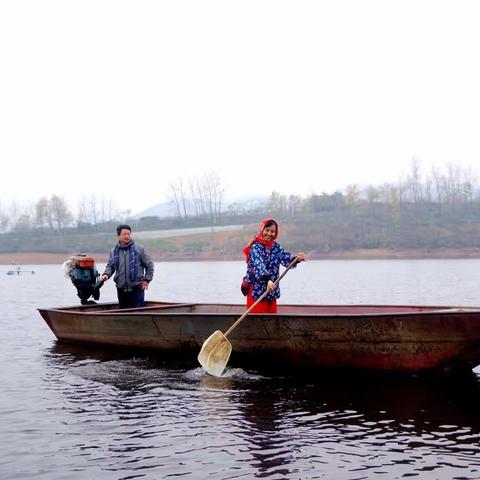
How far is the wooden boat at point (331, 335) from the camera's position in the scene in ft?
28.2

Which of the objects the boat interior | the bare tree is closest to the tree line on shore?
the bare tree

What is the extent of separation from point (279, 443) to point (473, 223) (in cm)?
8683

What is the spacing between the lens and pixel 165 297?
31.2 meters

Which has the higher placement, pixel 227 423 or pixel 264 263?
pixel 264 263

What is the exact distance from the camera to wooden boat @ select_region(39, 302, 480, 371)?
339 inches

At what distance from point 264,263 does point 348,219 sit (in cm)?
8318

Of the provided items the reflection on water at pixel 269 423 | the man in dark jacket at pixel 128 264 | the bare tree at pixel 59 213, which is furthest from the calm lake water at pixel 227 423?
the bare tree at pixel 59 213

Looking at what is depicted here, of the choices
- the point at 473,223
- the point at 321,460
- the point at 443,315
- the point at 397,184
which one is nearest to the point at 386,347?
the point at 443,315

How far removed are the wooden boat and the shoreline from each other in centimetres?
6412

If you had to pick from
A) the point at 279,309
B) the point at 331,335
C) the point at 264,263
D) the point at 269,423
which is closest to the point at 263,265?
the point at 264,263

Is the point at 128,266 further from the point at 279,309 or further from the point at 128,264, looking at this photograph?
the point at 279,309

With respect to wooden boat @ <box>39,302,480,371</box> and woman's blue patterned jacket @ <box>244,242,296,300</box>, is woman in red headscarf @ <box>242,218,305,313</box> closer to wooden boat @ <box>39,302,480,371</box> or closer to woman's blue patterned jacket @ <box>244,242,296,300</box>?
woman's blue patterned jacket @ <box>244,242,296,300</box>

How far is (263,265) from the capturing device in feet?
32.2

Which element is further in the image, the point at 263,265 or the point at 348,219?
the point at 348,219
